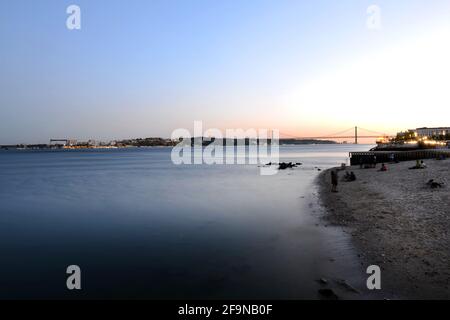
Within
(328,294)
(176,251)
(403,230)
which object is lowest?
(176,251)

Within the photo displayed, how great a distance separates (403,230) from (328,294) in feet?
21.1

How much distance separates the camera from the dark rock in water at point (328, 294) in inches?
337

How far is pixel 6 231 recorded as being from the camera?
18.2 metres

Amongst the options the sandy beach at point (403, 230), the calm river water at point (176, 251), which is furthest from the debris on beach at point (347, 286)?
the sandy beach at point (403, 230)

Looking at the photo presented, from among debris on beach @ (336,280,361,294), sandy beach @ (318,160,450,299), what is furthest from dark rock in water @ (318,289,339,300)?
sandy beach @ (318,160,450,299)

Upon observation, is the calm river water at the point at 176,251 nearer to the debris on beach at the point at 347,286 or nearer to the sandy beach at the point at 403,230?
the debris on beach at the point at 347,286

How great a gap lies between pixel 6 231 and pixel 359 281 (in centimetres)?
1933

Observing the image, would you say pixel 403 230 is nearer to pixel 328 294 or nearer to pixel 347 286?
pixel 347 286

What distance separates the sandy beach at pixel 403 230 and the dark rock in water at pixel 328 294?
142cm

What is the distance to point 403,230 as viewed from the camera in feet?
43.0

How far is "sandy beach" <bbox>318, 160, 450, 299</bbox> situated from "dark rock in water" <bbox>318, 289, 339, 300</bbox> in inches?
55.7

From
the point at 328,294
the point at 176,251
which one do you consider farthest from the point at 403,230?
the point at 176,251
